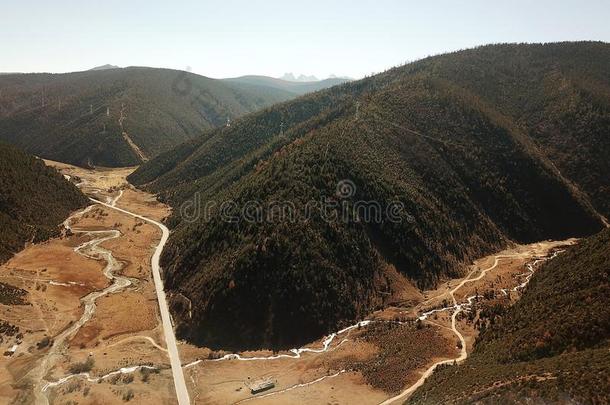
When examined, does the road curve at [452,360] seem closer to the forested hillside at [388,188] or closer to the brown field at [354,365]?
the brown field at [354,365]

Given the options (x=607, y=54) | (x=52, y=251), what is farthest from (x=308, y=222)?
(x=607, y=54)

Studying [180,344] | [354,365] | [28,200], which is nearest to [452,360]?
[354,365]

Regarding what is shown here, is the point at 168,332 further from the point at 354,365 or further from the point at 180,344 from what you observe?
the point at 354,365

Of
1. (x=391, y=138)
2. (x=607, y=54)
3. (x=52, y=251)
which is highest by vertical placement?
(x=607, y=54)

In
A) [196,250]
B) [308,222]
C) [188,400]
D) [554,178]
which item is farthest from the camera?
→ [554,178]

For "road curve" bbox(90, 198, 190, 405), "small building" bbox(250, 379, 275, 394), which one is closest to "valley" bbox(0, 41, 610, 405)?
"small building" bbox(250, 379, 275, 394)

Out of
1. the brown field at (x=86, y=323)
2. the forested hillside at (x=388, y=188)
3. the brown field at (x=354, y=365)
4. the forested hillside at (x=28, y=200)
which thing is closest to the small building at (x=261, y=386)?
the brown field at (x=354, y=365)

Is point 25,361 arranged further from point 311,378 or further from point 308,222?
point 308,222
